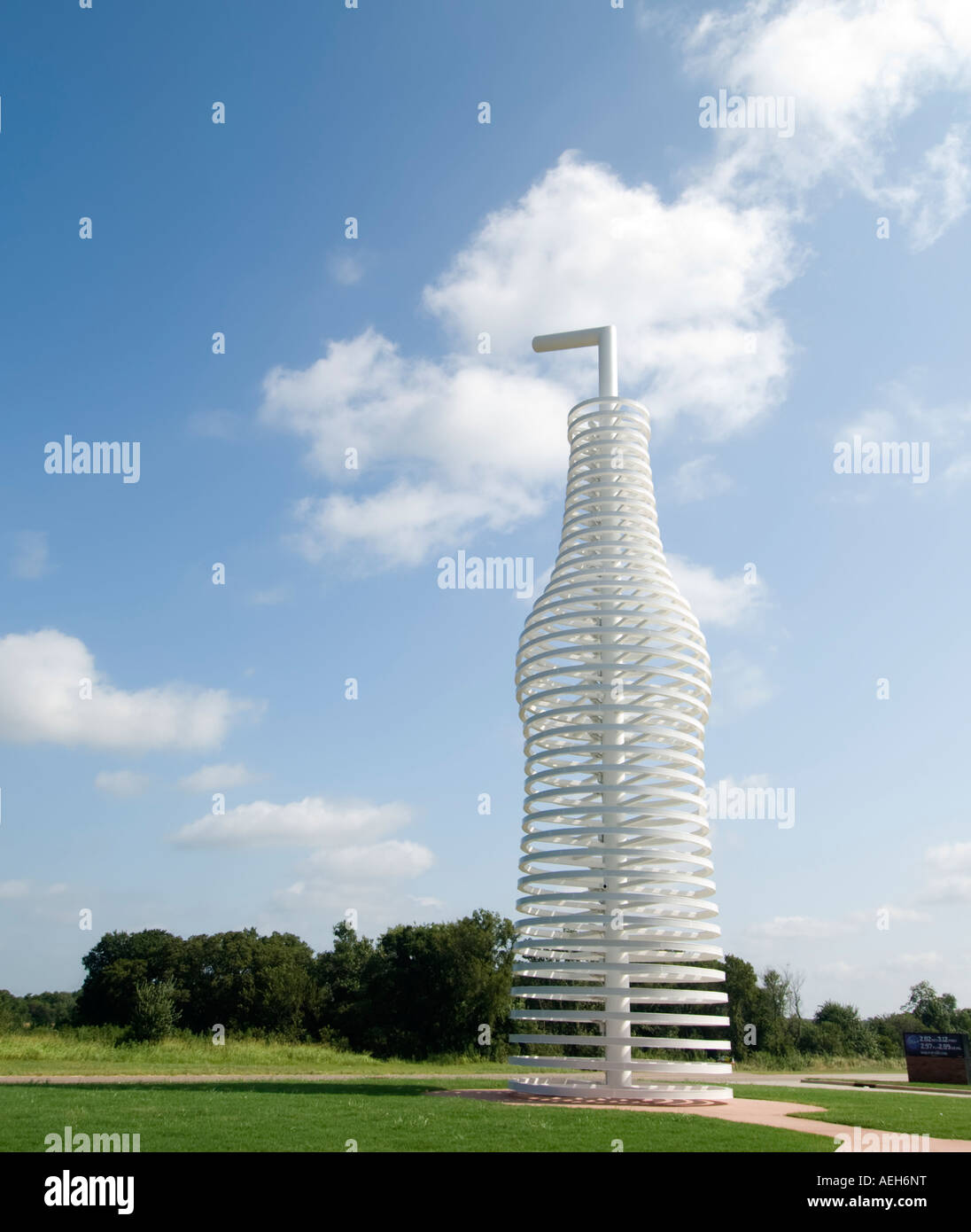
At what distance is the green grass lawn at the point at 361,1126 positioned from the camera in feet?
39.1

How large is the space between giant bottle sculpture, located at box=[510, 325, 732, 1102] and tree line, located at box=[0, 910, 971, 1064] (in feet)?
62.7

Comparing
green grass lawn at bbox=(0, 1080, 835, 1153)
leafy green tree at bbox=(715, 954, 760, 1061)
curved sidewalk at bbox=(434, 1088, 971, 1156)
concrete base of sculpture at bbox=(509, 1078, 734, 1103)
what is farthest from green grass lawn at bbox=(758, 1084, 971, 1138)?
leafy green tree at bbox=(715, 954, 760, 1061)

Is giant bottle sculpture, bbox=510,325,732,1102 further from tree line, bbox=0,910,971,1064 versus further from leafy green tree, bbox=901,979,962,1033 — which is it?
leafy green tree, bbox=901,979,962,1033

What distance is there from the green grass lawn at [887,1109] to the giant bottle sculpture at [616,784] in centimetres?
224

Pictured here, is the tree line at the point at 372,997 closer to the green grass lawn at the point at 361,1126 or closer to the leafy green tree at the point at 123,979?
the leafy green tree at the point at 123,979

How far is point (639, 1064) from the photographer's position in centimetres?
1903

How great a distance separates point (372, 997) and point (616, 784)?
31.8 m

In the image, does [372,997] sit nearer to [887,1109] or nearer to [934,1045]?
[934,1045]

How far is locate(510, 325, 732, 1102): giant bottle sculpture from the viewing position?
769 inches

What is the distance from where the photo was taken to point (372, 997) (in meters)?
→ 47.3

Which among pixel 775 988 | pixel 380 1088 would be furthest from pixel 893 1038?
pixel 380 1088

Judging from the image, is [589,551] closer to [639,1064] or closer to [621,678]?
[621,678]
